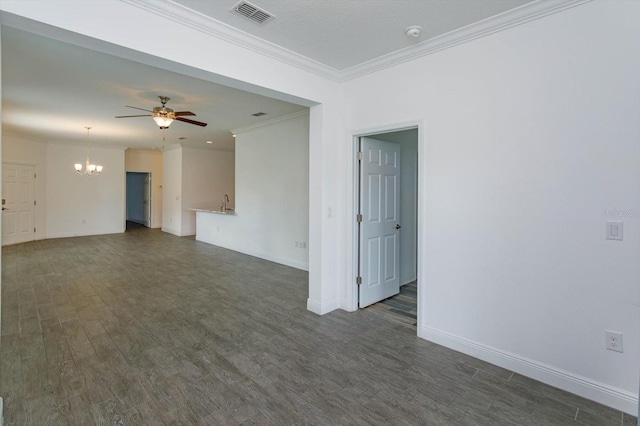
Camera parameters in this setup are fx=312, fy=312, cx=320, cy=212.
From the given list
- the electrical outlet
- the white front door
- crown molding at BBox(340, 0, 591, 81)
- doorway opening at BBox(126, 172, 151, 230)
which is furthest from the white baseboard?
doorway opening at BBox(126, 172, 151, 230)

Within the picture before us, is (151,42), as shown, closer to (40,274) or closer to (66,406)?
(66,406)

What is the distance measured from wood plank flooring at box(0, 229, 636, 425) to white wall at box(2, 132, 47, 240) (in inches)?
211

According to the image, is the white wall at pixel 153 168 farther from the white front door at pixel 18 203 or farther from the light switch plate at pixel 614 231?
the light switch plate at pixel 614 231

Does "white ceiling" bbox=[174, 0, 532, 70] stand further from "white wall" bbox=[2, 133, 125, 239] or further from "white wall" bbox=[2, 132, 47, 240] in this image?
"white wall" bbox=[2, 133, 125, 239]

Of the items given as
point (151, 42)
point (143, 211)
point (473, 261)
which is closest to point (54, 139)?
point (143, 211)

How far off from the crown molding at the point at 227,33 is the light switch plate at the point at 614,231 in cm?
288

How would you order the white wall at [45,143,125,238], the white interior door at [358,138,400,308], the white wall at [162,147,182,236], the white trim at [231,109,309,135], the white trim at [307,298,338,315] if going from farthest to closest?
the white wall at [162,147,182,236] < the white wall at [45,143,125,238] < the white trim at [231,109,309,135] < the white interior door at [358,138,400,308] < the white trim at [307,298,338,315]

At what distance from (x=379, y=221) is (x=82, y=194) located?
31.1ft

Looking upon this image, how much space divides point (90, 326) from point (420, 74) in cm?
424

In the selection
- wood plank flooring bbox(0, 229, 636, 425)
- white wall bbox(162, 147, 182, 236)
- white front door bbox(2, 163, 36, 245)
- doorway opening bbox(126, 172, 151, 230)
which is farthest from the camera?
doorway opening bbox(126, 172, 151, 230)

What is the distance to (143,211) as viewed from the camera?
12633mm

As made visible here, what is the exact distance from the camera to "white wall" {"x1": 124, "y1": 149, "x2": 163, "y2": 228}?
1062 cm

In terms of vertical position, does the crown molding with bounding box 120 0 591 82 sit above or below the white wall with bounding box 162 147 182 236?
above

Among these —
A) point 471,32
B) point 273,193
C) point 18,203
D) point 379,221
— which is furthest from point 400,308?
point 18,203
